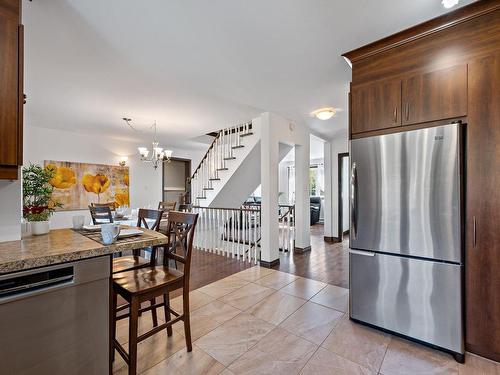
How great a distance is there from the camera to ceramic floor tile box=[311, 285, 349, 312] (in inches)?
102

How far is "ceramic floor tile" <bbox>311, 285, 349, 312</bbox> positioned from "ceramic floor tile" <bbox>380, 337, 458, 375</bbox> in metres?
0.64

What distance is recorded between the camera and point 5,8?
131 centimetres

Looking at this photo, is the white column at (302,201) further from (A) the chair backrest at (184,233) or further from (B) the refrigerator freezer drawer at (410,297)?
(A) the chair backrest at (184,233)

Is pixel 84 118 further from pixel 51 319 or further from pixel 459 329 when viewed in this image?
pixel 459 329

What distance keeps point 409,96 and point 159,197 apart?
6463 millimetres

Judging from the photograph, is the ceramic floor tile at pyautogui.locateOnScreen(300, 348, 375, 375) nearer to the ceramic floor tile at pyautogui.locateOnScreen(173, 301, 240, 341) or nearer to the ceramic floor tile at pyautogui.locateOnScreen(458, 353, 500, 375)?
the ceramic floor tile at pyautogui.locateOnScreen(458, 353, 500, 375)

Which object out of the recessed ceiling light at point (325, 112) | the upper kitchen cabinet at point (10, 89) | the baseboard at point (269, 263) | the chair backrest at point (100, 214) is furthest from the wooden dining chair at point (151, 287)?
the recessed ceiling light at point (325, 112)

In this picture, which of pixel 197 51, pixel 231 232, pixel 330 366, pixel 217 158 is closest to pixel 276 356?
pixel 330 366

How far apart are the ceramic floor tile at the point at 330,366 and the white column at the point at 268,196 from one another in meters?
2.12

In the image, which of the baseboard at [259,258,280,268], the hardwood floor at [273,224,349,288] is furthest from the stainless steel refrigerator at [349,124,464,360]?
the baseboard at [259,258,280,268]

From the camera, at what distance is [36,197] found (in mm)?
1707

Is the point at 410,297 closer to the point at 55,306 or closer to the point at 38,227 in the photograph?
the point at 55,306

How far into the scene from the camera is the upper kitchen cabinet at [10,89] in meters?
1.29

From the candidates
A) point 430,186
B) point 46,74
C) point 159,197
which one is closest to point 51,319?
point 430,186
